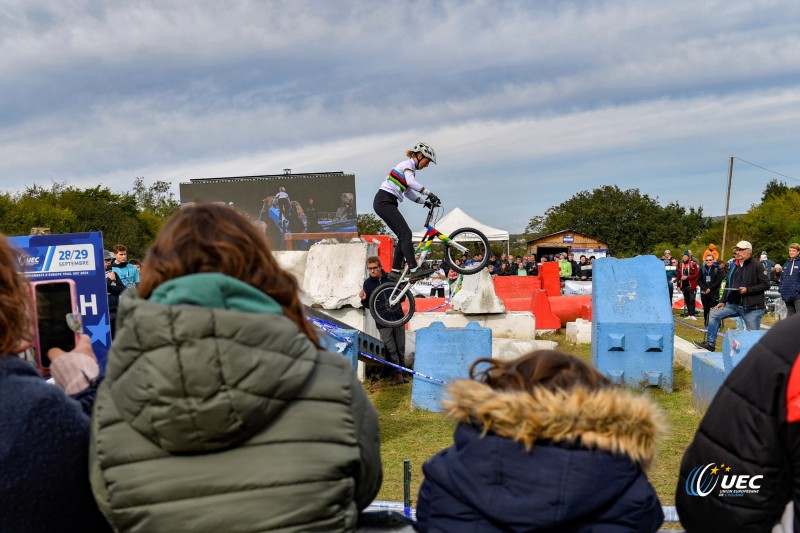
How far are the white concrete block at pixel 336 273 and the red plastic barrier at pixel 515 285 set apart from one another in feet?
39.1

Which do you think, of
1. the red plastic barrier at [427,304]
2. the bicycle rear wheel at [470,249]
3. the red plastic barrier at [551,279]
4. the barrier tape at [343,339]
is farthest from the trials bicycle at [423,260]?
the red plastic barrier at [551,279]

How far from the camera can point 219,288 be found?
5.49ft

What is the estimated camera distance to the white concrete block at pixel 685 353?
1159 cm

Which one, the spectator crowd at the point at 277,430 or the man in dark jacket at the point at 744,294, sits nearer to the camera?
the spectator crowd at the point at 277,430

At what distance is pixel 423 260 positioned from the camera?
10.7m

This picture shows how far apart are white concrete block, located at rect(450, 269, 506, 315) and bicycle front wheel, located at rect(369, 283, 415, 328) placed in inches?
150

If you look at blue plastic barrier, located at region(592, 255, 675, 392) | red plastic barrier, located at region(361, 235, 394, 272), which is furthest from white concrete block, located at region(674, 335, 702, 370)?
red plastic barrier, located at region(361, 235, 394, 272)

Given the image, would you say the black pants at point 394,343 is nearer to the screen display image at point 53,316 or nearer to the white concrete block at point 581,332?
the white concrete block at point 581,332

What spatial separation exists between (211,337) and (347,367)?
→ 390 mm

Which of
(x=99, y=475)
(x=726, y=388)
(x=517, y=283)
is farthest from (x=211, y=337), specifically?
(x=517, y=283)

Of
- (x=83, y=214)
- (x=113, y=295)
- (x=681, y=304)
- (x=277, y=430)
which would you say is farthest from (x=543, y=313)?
(x=83, y=214)

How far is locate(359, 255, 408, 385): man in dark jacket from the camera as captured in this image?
11500mm

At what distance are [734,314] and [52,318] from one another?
39.4 ft

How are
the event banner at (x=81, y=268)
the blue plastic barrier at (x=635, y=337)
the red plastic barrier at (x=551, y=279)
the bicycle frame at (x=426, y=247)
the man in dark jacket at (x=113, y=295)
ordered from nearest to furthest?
the event banner at (x=81, y=268)
the man in dark jacket at (x=113, y=295)
the blue plastic barrier at (x=635, y=337)
the bicycle frame at (x=426, y=247)
the red plastic barrier at (x=551, y=279)
